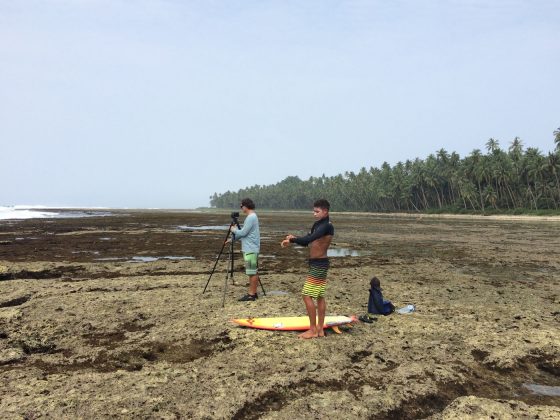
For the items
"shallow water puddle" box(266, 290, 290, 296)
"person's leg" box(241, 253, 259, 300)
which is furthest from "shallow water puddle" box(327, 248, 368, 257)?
"person's leg" box(241, 253, 259, 300)

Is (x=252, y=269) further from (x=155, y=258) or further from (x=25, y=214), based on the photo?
(x=25, y=214)

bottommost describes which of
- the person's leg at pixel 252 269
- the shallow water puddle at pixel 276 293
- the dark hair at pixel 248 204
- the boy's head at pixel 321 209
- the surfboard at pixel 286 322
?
the shallow water puddle at pixel 276 293

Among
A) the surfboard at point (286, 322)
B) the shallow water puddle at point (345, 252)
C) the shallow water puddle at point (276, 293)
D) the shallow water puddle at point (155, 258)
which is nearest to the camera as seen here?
the surfboard at point (286, 322)

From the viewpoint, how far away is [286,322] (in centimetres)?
748

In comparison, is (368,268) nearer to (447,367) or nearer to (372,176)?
(447,367)

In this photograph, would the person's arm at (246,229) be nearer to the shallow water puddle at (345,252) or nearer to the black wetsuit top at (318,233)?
Answer: the black wetsuit top at (318,233)

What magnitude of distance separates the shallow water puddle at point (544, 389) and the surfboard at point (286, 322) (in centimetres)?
308

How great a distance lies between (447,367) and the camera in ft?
19.1

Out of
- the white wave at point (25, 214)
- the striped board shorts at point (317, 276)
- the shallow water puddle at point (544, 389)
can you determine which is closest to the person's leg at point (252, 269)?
Answer: the striped board shorts at point (317, 276)

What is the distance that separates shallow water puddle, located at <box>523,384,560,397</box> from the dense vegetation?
90.8 m

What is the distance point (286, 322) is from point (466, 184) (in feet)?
333

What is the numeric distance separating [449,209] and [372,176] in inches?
1590

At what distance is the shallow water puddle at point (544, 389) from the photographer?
5.15 meters

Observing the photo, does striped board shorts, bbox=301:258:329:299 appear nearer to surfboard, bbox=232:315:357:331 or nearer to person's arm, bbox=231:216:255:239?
surfboard, bbox=232:315:357:331
